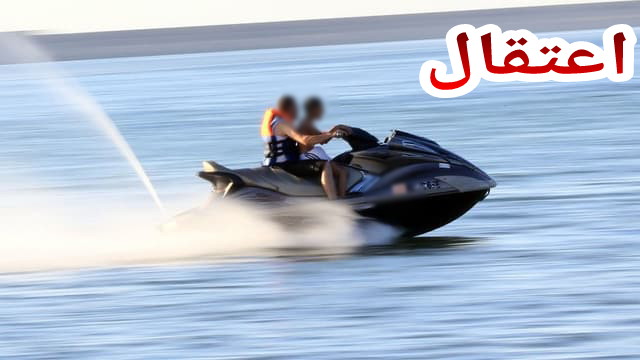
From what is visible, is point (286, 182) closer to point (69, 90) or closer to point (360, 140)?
point (360, 140)

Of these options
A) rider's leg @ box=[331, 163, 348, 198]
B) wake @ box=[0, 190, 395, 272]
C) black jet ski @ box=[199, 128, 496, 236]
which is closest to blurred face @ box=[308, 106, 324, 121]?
black jet ski @ box=[199, 128, 496, 236]

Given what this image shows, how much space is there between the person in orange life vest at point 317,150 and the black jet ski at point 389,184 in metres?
0.10

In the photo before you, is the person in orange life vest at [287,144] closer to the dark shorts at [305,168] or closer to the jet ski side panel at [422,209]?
the dark shorts at [305,168]

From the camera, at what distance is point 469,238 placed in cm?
1370

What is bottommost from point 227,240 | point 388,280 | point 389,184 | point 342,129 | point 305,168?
point 388,280

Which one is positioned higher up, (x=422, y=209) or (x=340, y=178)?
(x=340, y=178)

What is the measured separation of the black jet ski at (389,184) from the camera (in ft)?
41.9

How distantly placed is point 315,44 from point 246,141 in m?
43.4

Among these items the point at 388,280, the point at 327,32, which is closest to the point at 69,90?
the point at 327,32

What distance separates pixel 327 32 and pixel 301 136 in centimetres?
6308

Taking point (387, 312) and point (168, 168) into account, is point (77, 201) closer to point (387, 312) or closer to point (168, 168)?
point (168, 168)

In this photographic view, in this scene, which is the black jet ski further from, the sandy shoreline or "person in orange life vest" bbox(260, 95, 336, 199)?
the sandy shoreline

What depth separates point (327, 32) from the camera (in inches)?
2968

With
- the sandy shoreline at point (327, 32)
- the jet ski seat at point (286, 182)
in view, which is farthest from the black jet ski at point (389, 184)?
the sandy shoreline at point (327, 32)
